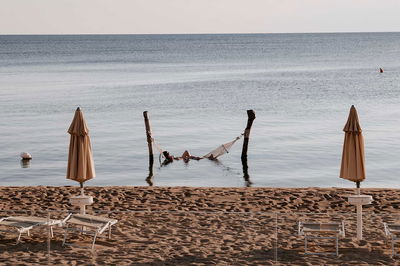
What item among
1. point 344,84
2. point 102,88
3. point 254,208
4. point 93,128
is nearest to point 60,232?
point 254,208

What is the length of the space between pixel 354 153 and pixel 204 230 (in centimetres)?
324

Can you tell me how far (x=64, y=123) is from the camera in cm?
4269

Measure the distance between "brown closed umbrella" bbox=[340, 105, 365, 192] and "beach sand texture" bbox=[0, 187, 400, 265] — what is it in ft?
3.19

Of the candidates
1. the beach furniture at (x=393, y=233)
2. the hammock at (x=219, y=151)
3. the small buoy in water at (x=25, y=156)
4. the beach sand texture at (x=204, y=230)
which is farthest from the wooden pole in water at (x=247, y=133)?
the beach furniture at (x=393, y=233)

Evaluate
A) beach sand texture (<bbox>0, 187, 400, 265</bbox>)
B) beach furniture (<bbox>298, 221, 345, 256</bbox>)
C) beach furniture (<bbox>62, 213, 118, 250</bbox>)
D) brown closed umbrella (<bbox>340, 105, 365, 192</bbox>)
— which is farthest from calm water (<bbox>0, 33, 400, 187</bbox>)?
beach furniture (<bbox>62, 213, 118, 250</bbox>)

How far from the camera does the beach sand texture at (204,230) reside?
12422mm

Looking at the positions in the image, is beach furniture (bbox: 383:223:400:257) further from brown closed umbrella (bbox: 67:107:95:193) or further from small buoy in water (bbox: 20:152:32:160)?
small buoy in water (bbox: 20:152:32:160)

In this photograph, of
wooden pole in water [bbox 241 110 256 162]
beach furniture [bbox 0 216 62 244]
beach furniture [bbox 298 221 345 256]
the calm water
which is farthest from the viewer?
wooden pole in water [bbox 241 110 256 162]

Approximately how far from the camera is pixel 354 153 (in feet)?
44.5

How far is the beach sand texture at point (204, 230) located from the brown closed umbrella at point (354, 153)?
971 millimetres

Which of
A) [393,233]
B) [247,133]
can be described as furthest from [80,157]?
[247,133]

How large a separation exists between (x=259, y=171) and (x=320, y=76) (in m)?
60.8

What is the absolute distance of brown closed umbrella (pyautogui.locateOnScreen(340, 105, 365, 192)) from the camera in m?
13.6

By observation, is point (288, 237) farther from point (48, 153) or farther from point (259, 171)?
point (48, 153)
